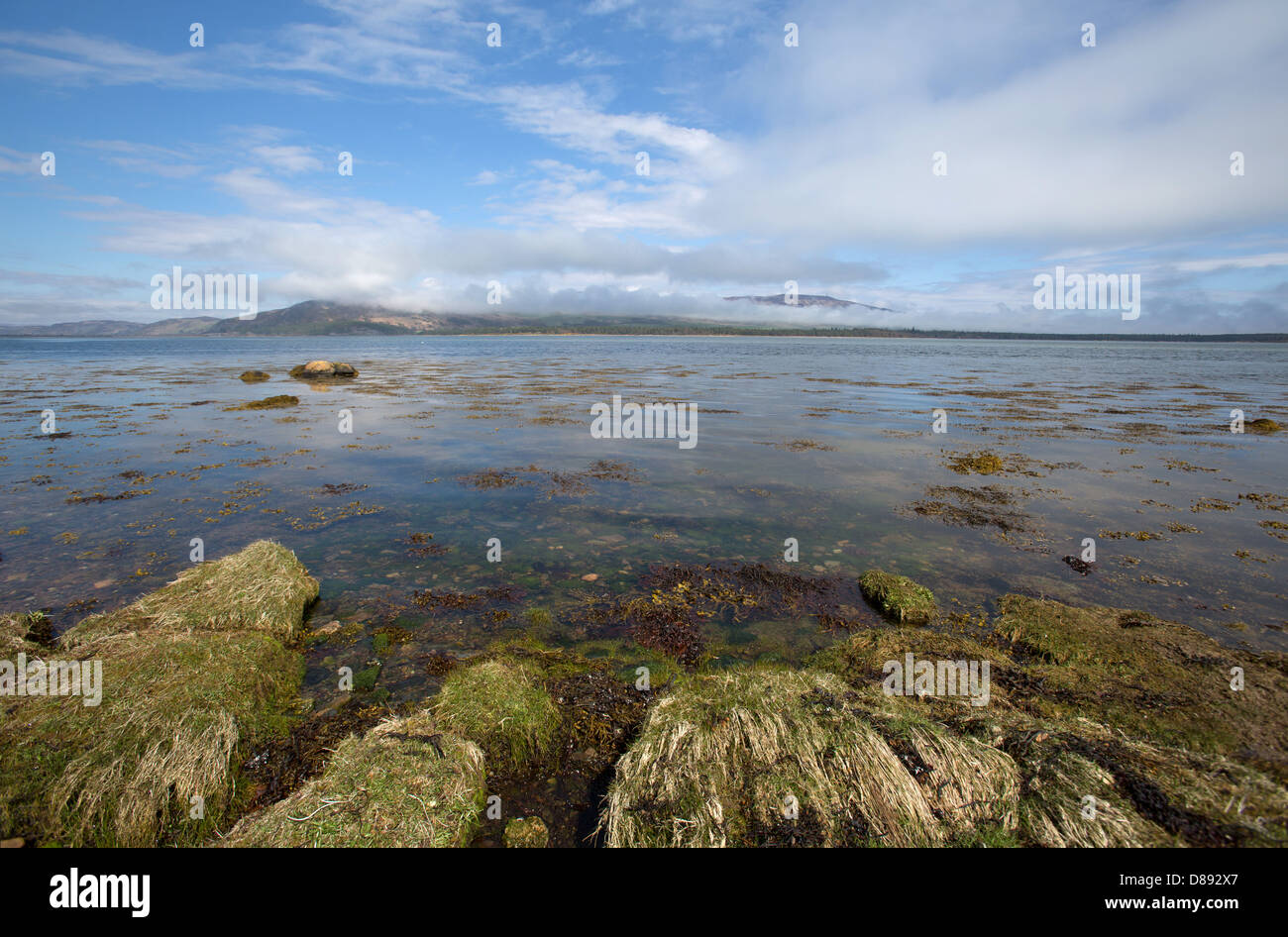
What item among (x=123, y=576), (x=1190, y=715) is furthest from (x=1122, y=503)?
(x=123, y=576)

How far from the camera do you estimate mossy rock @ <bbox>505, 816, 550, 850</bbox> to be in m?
5.10

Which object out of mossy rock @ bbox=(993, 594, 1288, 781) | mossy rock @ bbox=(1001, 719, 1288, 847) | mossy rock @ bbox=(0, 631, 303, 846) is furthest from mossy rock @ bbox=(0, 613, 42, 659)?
mossy rock @ bbox=(993, 594, 1288, 781)

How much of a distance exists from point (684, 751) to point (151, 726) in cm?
556

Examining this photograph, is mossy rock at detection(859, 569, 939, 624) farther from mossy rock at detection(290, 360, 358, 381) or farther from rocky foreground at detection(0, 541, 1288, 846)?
mossy rock at detection(290, 360, 358, 381)

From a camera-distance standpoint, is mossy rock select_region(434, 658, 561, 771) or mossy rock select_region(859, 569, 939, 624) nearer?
mossy rock select_region(434, 658, 561, 771)

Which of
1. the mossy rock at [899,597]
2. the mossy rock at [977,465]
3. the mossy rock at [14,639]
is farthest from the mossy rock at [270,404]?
the mossy rock at [977,465]

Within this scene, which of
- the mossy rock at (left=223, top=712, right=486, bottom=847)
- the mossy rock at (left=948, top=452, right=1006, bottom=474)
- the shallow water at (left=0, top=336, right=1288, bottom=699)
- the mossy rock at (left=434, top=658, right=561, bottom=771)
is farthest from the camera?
the mossy rock at (left=948, top=452, right=1006, bottom=474)

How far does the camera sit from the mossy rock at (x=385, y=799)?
15.4ft

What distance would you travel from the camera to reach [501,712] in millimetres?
6426

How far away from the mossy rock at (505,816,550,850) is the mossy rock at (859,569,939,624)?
6.62 meters

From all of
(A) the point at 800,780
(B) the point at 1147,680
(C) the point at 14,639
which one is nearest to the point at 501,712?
(A) the point at 800,780

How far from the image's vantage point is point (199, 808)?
5133 mm

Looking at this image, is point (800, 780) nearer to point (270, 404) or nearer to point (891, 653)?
point (891, 653)
